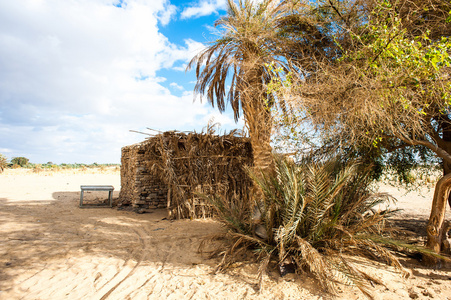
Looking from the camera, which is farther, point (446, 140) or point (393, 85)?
point (446, 140)

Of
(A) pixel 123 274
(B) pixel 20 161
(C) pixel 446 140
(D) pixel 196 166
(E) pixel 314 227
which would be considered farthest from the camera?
(B) pixel 20 161

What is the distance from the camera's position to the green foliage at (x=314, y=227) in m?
3.86

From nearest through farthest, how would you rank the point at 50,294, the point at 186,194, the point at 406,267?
the point at 50,294 < the point at 406,267 < the point at 186,194

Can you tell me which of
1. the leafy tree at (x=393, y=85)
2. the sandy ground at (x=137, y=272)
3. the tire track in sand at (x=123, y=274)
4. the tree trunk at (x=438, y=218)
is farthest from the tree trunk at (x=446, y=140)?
the tire track in sand at (x=123, y=274)

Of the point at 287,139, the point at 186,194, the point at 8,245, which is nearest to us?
the point at 8,245

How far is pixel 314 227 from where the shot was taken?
4.06 m

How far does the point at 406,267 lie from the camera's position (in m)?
4.56

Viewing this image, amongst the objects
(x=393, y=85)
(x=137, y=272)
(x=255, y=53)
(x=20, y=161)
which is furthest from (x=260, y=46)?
(x=20, y=161)

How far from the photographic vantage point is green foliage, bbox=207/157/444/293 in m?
3.86

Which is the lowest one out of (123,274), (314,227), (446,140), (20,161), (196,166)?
(123,274)

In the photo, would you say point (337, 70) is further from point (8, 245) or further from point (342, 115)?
point (8, 245)

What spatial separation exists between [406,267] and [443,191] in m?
1.49

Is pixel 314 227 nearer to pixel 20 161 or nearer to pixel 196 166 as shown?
pixel 196 166

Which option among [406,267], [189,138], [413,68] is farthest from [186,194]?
[413,68]
